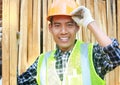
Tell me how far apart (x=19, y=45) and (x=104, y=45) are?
213cm

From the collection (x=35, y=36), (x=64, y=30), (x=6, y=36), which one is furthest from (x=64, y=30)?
(x=6, y=36)

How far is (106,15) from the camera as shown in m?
4.78

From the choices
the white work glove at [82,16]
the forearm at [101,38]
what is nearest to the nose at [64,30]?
the white work glove at [82,16]

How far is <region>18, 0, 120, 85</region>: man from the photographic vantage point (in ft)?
9.30

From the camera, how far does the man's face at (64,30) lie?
3012 mm

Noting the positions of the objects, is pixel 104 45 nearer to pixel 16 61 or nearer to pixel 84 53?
pixel 84 53

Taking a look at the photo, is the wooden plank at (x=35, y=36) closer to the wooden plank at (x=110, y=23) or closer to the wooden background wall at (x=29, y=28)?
the wooden background wall at (x=29, y=28)

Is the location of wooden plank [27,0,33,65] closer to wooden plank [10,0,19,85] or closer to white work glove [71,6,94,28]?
wooden plank [10,0,19,85]

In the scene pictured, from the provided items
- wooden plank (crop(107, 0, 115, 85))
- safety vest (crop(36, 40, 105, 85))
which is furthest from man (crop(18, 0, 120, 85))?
wooden plank (crop(107, 0, 115, 85))

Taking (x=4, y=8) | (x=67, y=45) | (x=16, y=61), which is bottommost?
(x=16, y=61)

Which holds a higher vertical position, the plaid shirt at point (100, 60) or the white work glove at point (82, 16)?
the white work glove at point (82, 16)

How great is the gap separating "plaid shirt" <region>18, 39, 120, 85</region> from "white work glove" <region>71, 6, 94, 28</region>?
7.5 inches

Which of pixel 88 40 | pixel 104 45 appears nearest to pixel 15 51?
pixel 88 40

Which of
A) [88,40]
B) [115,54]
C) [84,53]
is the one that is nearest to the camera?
[115,54]
